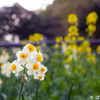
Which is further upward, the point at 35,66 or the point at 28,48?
the point at 28,48

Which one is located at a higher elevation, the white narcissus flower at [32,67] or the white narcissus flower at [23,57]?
the white narcissus flower at [23,57]

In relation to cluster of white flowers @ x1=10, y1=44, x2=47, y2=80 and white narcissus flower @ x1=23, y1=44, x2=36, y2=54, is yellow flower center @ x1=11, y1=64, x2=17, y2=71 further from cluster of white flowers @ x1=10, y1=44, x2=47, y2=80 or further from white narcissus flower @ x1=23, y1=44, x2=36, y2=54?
white narcissus flower @ x1=23, y1=44, x2=36, y2=54

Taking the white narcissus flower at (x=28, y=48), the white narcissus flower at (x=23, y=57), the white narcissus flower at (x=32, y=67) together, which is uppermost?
the white narcissus flower at (x=28, y=48)

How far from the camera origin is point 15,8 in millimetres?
12008

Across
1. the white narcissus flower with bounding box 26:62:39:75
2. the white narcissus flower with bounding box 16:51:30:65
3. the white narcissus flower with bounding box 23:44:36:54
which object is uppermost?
the white narcissus flower with bounding box 23:44:36:54

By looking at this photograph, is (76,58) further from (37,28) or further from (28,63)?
(37,28)

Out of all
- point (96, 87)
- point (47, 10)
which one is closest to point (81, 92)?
point (96, 87)

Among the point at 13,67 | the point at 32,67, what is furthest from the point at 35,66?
the point at 13,67

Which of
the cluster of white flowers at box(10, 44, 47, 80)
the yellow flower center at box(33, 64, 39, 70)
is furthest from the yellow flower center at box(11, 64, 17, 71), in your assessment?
the yellow flower center at box(33, 64, 39, 70)

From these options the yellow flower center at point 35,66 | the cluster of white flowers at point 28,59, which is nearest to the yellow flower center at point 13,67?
the cluster of white flowers at point 28,59

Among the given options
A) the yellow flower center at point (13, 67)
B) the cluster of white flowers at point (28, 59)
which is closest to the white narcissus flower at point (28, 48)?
the cluster of white flowers at point (28, 59)

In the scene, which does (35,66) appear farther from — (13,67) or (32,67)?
(13,67)

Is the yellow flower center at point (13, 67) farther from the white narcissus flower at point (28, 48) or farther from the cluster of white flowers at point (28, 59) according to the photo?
the white narcissus flower at point (28, 48)

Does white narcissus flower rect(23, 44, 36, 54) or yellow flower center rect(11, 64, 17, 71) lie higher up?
white narcissus flower rect(23, 44, 36, 54)
